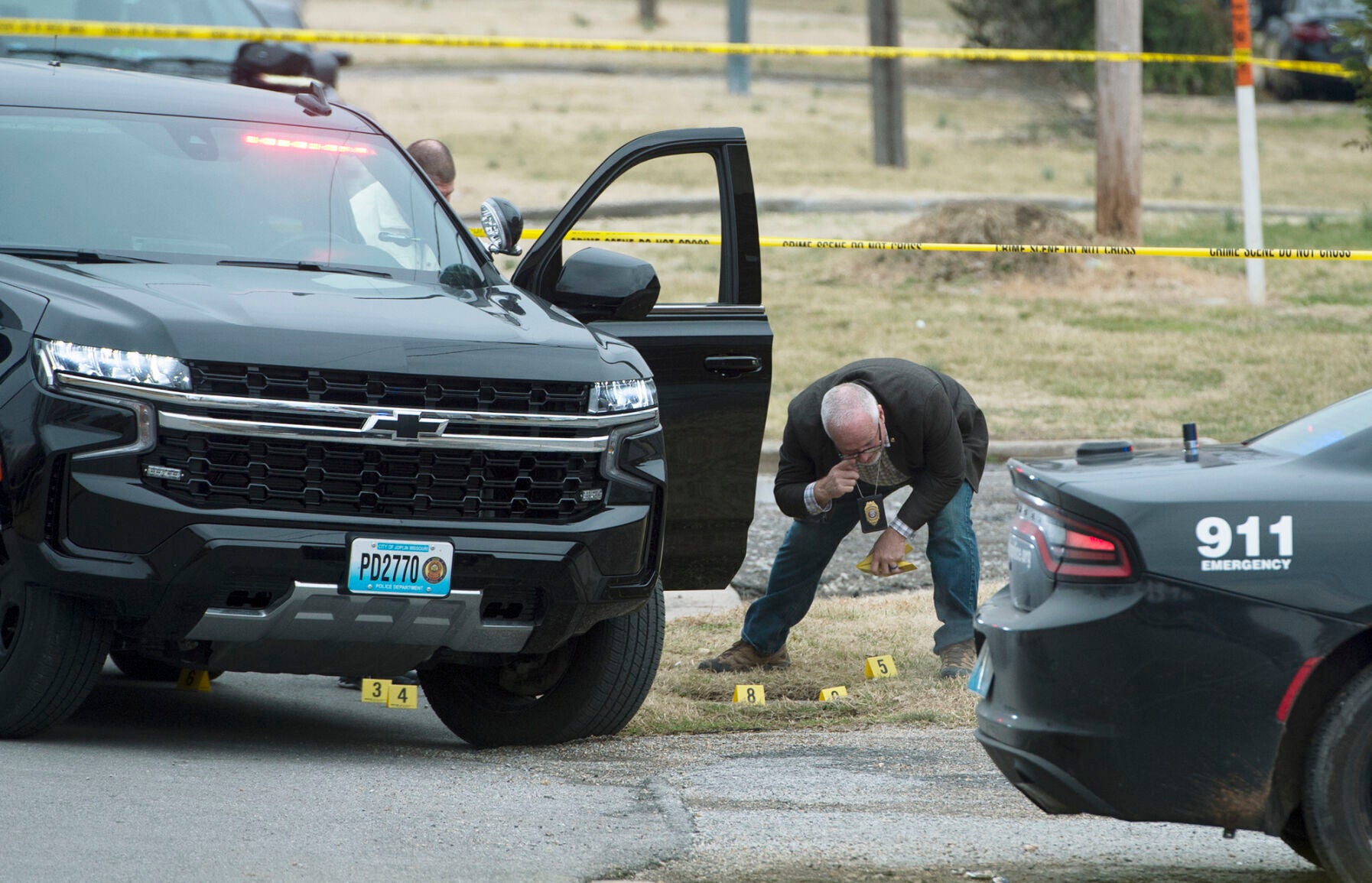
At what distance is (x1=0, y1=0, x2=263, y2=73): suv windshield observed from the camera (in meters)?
12.9

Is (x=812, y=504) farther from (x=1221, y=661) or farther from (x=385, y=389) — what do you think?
(x=1221, y=661)

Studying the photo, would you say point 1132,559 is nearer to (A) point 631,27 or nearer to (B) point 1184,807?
(B) point 1184,807

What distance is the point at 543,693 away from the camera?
6.10 metres

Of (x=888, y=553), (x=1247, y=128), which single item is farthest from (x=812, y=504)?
(x=1247, y=128)

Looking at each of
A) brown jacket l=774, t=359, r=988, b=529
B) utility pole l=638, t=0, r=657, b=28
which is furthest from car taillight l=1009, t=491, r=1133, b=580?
utility pole l=638, t=0, r=657, b=28

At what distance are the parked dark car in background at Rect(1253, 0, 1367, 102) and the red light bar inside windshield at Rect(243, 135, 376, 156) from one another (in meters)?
25.2

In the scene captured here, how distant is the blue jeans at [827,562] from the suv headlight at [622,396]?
153cm

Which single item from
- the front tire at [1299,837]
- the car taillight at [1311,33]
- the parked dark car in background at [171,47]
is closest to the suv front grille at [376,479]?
the front tire at [1299,837]

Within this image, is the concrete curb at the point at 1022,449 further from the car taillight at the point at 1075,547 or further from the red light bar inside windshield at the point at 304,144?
the car taillight at the point at 1075,547

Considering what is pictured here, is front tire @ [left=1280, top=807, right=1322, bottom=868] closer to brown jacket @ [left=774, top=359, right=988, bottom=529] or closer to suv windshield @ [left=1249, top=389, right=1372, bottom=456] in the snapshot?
suv windshield @ [left=1249, top=389, right=1372, bottom=456]

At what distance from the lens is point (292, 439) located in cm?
514

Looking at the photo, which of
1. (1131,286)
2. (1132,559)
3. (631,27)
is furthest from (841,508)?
(631,27)

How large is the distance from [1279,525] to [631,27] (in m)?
46.0

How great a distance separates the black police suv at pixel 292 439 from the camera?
5.09m
